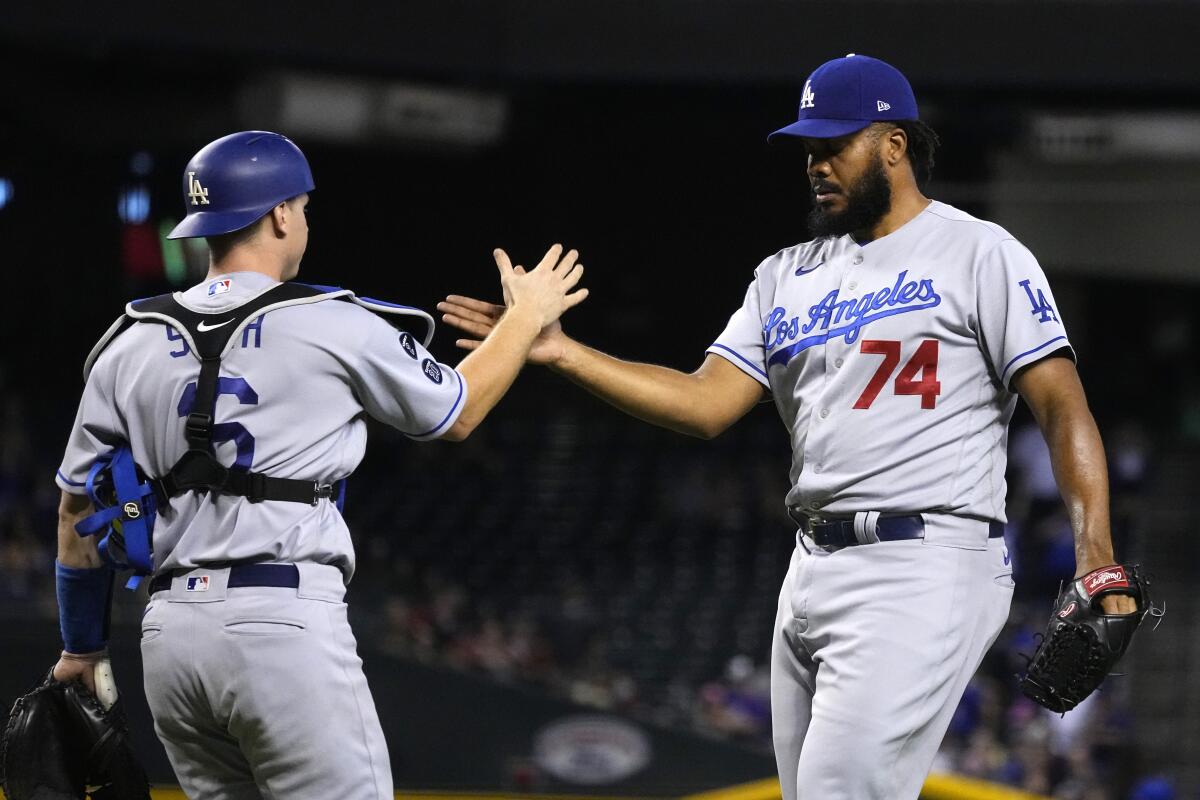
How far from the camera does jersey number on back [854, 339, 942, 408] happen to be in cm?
303

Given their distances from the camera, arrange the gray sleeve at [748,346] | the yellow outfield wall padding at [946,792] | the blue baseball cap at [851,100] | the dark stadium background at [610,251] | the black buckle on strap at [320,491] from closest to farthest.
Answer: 1. the black buckle on strap at [320,491]
2. the blue baseball cap at [851,100]
3. the gray sleeve at [748,346]
4. the yellow outfield wall padding at [946,792]
5. the dark stadium background at [610,251]

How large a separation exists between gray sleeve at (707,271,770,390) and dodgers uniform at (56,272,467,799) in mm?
842

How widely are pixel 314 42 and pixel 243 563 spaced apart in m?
9.82

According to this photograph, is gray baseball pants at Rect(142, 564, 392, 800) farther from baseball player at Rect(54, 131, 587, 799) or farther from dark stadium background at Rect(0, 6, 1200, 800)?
dark stadium background at Rect(0, 6, 1200, 800)

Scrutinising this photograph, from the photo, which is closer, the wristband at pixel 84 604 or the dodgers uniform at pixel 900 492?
the dodgers uniform at pixel 900 492

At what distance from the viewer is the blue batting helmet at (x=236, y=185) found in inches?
112

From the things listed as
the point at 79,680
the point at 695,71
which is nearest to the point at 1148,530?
the point at 695,71

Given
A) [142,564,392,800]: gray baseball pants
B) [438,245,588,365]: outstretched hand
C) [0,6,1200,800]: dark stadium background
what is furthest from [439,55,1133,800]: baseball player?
[0,6,1200,800]: dark stadium background

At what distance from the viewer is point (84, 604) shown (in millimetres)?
3049

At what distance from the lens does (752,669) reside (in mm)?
10250

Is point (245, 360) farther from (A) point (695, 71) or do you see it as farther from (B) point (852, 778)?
(A) point (695, 71)

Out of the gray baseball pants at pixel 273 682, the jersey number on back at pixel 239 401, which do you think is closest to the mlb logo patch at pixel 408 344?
the jersey number on back at pixel 239 401

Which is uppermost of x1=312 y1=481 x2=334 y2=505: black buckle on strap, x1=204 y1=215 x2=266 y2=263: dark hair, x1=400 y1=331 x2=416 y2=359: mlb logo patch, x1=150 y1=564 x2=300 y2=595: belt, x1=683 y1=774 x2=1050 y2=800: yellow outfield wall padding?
x1=204 y1=215 x2=266 y2=263: dark hair

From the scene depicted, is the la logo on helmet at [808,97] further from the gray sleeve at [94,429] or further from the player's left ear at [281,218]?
the gray sleeve at [94,429]
